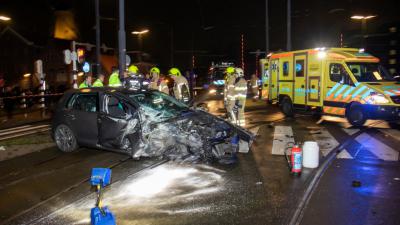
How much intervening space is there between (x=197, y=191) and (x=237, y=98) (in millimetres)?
7003

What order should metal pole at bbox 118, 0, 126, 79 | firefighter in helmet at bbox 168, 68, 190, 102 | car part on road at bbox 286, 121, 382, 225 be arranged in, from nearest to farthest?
car part on road at bbox 286, 121, 382, 225 → firefighter in helmet at bbox 168, 68, 190, 102 → metal pole at bbox 118, 0, 126, 79

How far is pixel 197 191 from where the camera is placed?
6078mm

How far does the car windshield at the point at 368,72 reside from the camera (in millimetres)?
13203

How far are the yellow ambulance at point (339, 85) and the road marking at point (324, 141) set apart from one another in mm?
1643

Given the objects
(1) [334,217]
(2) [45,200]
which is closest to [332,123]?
(1) [334,217]

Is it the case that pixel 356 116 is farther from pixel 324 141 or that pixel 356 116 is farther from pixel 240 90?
pixel 240 90

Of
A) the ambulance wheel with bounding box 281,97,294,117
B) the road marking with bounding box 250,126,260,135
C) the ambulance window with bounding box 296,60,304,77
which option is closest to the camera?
the road marking with bounding box 250,126,260,135

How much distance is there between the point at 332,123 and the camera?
13.9 m

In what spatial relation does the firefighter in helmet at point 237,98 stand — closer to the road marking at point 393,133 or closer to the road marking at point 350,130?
the road marking at point 350,130

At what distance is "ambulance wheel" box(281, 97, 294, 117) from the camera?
1600 centimetres

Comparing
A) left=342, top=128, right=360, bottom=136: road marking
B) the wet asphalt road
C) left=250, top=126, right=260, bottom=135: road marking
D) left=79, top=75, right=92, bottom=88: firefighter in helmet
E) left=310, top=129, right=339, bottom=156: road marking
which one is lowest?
the wet asphalt road

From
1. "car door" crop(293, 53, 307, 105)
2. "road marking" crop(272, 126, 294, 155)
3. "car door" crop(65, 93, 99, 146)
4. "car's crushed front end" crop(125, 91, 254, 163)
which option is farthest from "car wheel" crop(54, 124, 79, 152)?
"car door" crop(293, 53, 307, 105)

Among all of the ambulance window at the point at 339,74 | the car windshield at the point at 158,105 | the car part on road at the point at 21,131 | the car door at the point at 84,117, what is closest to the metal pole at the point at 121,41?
the car part on road at the point at 21,131

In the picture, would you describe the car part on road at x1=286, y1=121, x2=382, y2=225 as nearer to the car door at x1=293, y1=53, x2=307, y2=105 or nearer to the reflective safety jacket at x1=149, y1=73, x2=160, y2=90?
the car door at x1=293, y1=53, x2=307, y2=105
